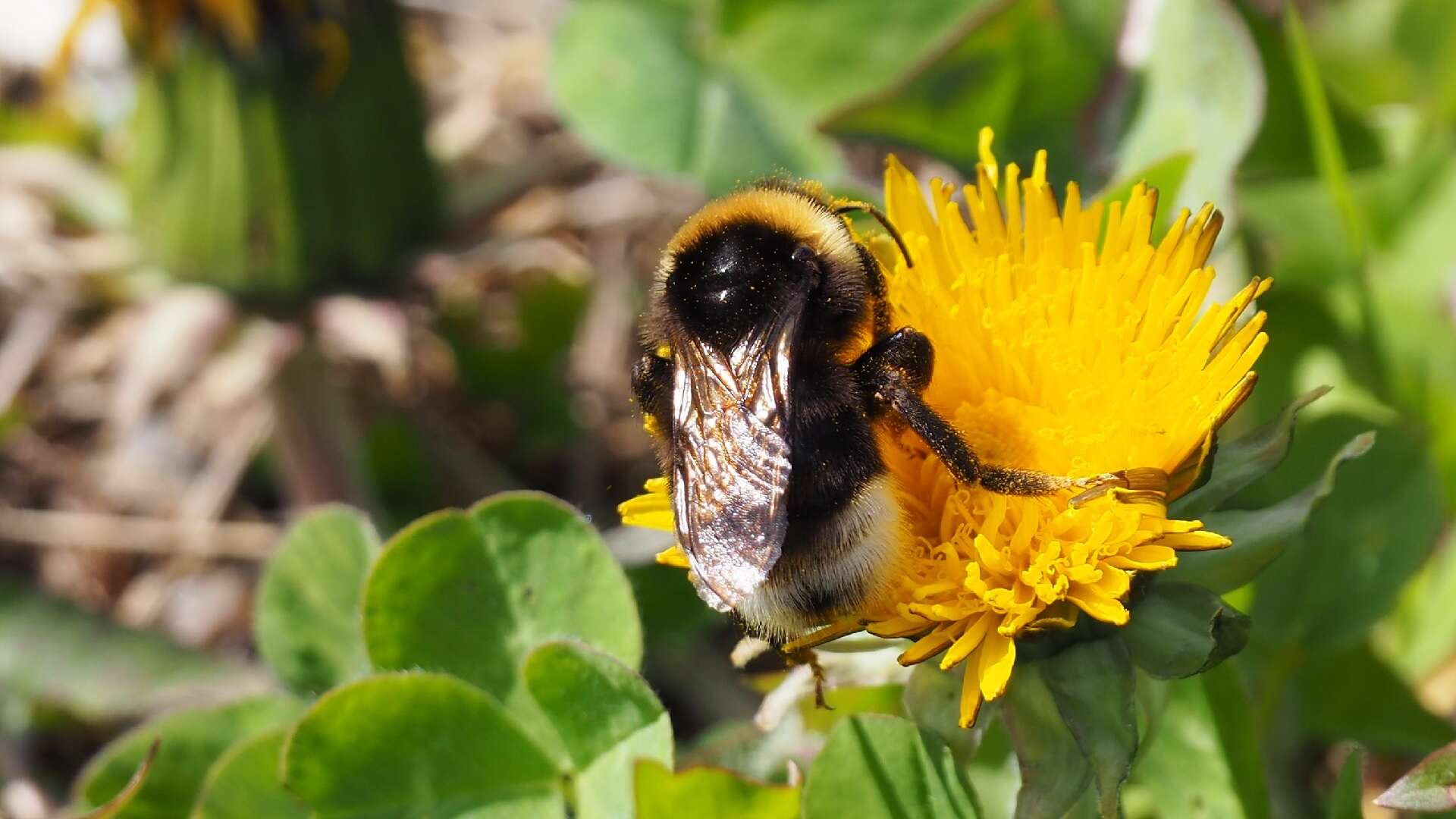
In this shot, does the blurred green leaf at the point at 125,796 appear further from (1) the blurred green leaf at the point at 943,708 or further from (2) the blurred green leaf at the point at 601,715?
(1) the blurred green leaf at the point at 943,708

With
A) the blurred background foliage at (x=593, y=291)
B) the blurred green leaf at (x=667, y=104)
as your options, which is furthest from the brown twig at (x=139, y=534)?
the blurred green leaf at (x=667, y=104)

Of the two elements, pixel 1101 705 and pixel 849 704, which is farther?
pixel 849 704

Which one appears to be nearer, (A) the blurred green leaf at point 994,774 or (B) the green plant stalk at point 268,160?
(A) the blurred green leaf at point 994,774

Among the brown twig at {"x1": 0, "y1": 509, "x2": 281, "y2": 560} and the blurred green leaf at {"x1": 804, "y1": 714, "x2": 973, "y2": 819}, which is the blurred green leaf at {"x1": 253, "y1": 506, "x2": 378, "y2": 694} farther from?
the brown twig at {"x1": 0, "y1": 509, "x2": 281, "y2": 560}

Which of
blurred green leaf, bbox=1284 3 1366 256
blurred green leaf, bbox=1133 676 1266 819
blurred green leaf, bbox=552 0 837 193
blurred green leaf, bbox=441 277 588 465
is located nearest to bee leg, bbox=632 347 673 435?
blurred green leaf, bbox=1133 676 1266 819

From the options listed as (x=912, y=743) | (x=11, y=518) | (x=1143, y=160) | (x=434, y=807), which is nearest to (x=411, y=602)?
(x=434, y=807)

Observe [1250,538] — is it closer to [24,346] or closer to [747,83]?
[747,83]

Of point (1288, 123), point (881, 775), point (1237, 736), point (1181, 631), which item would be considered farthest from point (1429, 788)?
point (1288, 123)
